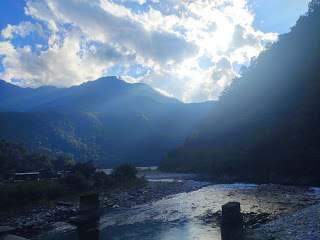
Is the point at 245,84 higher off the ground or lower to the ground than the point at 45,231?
higher

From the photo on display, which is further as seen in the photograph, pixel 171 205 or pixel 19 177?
pixel 19 177

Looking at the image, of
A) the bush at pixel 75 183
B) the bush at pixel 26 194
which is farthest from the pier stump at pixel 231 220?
the bush at pixel 75 183

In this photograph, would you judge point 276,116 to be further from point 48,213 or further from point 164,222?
point 48,213

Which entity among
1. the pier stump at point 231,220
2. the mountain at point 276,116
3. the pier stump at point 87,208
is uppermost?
the mountain at point 276,116

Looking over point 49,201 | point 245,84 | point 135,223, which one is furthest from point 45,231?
point 245,84

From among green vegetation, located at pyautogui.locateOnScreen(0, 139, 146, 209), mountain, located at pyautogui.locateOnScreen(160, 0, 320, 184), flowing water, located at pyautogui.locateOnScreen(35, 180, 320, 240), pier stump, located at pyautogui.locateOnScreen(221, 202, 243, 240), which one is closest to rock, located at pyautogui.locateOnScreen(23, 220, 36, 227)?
flowing water, located at pyautogui.locateOnScreen(35, 180, 320, 240)

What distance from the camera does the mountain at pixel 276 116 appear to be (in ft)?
152

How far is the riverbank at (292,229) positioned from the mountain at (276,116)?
93.9 feet

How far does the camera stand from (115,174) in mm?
43594

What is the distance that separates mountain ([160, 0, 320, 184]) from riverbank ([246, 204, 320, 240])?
2862 centimetres

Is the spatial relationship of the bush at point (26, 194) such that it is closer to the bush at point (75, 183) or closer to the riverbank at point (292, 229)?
the bush at point (75, 183)

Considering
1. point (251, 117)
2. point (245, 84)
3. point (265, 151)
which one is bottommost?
point (265, 151)

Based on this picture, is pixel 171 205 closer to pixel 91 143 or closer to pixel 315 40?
pixel 315 40

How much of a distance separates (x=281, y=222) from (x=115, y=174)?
1313 inches
